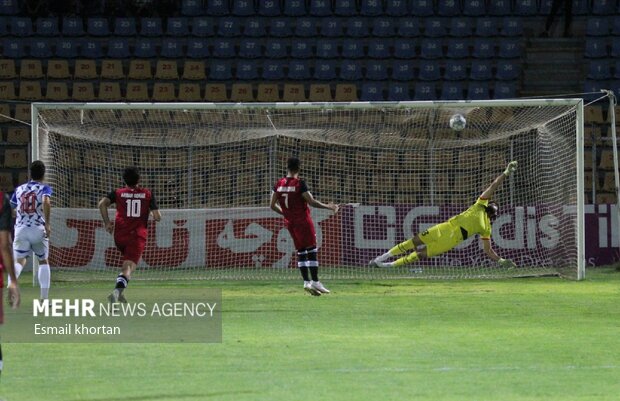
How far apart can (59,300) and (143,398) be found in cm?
859

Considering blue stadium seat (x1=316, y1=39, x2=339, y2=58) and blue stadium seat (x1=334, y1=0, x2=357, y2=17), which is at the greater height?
blue stadium seat (x1=334, y1=0, x2=357, y2=17)

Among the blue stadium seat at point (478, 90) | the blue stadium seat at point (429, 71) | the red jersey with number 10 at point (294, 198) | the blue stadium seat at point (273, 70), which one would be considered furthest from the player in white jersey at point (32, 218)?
the blue stadium seat at point (478, 90)

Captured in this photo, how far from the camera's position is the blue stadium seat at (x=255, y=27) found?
30750 mm

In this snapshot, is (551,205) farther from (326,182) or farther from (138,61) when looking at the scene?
(138,61)

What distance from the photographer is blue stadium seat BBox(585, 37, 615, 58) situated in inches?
1190

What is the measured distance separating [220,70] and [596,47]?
9500mm

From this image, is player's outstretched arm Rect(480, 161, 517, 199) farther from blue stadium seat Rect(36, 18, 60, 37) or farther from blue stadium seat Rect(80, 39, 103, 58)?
blue stadium seat Rect(36, 18, 60, 37)

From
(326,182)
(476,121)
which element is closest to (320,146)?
(326,182)

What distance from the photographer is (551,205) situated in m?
23.5

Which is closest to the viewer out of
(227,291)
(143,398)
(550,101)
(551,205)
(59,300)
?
(143,398)

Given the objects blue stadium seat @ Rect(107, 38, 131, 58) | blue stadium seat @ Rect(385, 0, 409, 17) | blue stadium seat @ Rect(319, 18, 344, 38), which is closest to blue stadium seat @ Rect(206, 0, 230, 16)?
blue stadium seat @ Rect(107, 38, 131, 58)

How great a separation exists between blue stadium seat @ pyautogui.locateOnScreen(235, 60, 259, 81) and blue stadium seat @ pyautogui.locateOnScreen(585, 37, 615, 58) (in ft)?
27.5

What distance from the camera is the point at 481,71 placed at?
3003 cm

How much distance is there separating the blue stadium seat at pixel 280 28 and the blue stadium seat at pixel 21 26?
6178mm
